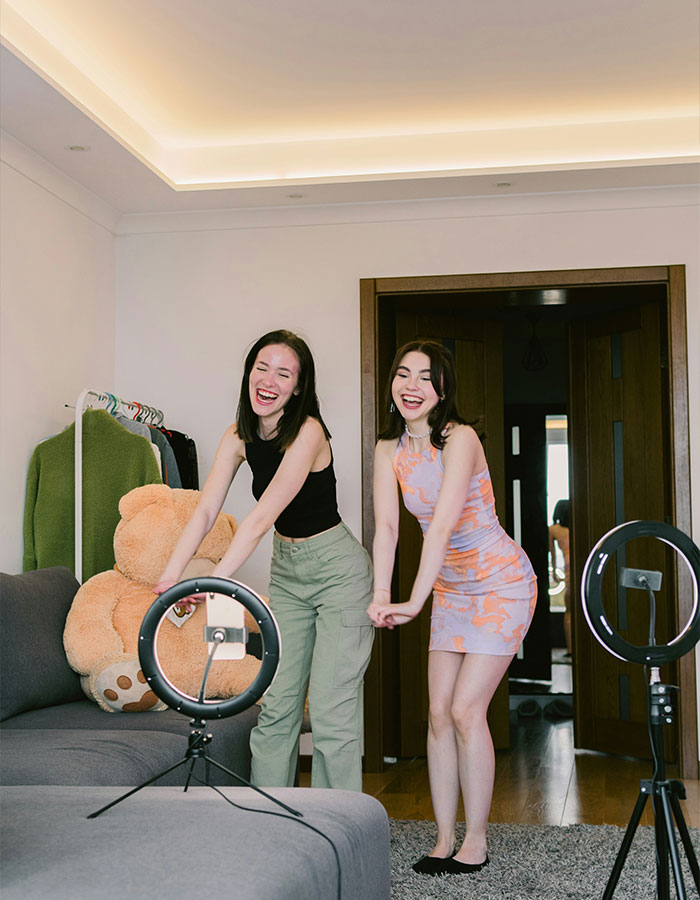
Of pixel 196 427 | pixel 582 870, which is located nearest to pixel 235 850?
pixel 582 870

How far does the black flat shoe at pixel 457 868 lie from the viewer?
2549 mm

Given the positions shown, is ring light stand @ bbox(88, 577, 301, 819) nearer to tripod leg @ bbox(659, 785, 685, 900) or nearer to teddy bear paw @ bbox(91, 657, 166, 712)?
tripod leg @ bbox(659, 785, 685, 900)

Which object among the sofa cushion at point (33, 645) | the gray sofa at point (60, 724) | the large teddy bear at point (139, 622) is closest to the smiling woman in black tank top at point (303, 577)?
the gray sofa at point (60, 724)

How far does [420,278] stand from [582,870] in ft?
8.00

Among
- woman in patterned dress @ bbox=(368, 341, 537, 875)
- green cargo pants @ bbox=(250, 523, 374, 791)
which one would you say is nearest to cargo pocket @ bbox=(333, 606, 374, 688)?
green cargo pants @ bbox=(250, 523, 374, 791)

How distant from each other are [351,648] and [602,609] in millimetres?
852

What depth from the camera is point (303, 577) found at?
2.52 metres

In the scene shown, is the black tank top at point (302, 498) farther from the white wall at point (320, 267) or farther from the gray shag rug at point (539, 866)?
the white wall at point (320, 267)

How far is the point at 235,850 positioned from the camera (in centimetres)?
125

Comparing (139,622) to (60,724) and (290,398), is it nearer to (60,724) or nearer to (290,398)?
(60,724)

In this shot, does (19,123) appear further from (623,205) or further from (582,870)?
(582,870)

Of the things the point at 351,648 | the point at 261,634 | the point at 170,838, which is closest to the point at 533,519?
the point at 351,648

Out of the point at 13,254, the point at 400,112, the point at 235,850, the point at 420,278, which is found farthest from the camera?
the point at 420,278

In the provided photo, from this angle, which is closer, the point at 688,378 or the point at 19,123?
the point at 19,123
